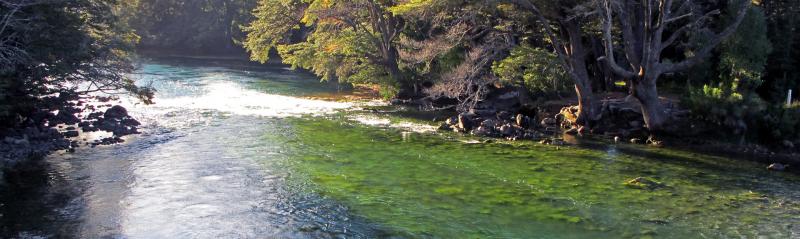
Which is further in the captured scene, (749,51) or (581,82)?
(581,82)

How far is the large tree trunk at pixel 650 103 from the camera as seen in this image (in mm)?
Answer: 24453

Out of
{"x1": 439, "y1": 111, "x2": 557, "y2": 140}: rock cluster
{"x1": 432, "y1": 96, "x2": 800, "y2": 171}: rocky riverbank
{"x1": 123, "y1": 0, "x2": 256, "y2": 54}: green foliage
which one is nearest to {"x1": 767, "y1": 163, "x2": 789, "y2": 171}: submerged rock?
{"x1": 432, "y1": 96, "x2": 800, "y2": 171}: rocky riverbank

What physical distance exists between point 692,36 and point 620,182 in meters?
10.9

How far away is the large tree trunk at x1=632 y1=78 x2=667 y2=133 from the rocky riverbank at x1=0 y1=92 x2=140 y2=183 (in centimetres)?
1897

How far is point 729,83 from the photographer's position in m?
26.0

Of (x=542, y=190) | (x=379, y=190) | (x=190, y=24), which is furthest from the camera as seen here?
(x=190, y=24)

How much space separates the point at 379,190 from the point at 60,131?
1440 centimetres

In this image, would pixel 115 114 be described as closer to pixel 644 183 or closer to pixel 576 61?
pixel 576 61

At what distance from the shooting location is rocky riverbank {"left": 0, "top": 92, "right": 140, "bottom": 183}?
66.7ft

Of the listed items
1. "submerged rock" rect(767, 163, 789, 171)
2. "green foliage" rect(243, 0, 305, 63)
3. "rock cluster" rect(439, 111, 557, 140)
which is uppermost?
"green foliage" rect(243, 0, 305, 63)

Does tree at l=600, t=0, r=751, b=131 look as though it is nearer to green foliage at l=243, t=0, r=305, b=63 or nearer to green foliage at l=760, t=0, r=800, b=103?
green foliage at l=760, t=0, r=800, b=103

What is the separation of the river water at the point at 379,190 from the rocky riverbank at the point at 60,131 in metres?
0.94

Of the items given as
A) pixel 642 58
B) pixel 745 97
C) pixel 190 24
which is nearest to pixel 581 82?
pixel 642 58

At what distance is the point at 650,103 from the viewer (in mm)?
24641
